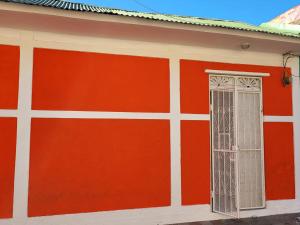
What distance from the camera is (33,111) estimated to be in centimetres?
501

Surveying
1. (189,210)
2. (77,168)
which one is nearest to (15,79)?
(77,168)

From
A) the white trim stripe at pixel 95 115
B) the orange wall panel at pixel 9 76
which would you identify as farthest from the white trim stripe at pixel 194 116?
the orange wall panel at pixel 9 76

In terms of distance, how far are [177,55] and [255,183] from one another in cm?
284

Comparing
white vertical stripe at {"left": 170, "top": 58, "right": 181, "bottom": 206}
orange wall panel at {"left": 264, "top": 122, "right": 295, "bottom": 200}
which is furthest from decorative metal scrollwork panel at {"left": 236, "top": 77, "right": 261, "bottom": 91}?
white vertical stripe at {"left": 170, "top": 58, "right": 181, "bottom": 206}

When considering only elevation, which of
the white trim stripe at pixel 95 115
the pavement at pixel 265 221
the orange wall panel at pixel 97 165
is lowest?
the pavement at pixel 265 221

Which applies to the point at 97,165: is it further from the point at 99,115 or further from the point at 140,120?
the point at 140,120

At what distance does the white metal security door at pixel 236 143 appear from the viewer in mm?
5836

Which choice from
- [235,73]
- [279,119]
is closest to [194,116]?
[235,73]

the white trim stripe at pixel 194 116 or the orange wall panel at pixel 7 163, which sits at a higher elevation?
the white trim stripe at pixel 194 116

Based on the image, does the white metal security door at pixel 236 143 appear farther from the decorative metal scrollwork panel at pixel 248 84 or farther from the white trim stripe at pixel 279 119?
the white trim stripe at pixel 279 119

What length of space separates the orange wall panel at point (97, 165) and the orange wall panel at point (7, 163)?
0.27 metres

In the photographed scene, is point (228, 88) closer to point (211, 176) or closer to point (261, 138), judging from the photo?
point (261, 138)

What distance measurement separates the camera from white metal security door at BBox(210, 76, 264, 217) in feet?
19.1

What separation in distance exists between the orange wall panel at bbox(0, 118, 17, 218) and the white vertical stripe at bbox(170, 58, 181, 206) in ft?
8.42
